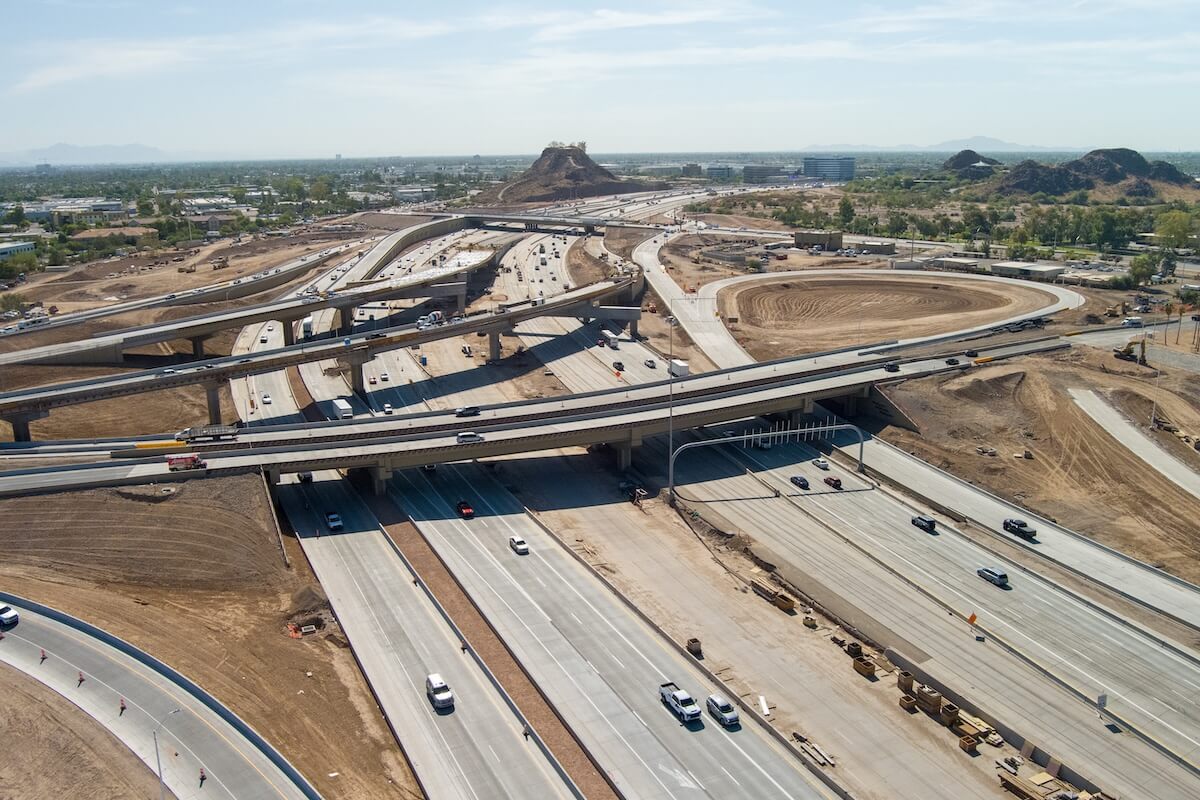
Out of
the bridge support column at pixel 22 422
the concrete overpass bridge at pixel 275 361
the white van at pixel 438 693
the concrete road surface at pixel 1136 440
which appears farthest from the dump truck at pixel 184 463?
the concrete road surface at pixel 1136 440

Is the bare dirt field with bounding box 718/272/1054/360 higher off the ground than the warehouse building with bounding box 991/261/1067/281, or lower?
lower

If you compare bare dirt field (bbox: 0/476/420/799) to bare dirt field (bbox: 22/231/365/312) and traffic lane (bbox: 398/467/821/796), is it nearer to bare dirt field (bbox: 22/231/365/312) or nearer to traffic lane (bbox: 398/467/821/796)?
traffic lane (bbox: 398/467/821/796)

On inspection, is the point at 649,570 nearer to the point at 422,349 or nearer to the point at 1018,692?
the point at 1018,692

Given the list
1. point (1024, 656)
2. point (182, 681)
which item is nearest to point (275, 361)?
point (182, 681)

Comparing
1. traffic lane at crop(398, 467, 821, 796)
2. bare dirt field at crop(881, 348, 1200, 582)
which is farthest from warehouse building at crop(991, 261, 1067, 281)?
traffic lane at crop(398, 467, 821, 796)

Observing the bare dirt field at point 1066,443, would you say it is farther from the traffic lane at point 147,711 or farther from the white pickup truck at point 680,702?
the traffic lane at point 147,711

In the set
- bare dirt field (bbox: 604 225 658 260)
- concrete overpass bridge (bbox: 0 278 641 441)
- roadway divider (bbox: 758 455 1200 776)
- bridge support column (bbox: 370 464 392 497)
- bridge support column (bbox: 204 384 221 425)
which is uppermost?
bare dirt field (bbox: 604 225 658 260)

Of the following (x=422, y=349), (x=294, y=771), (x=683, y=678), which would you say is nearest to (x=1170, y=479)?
(x=683, y=678)
